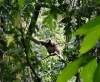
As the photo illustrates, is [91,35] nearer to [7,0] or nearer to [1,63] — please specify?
[1,63]

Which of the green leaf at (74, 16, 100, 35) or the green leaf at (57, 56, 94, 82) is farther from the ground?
the green leaf at (74, 16, 100, 35)

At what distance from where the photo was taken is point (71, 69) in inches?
10.3

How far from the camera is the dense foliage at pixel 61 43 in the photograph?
258mm

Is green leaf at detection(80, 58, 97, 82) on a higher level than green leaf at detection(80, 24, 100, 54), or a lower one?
lower

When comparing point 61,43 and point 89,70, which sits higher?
point 89,70

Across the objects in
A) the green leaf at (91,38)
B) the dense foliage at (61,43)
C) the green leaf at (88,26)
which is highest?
the green leaf at (88,26)

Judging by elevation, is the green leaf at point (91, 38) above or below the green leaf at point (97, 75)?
above

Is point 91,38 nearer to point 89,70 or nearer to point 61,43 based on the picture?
point 89,70

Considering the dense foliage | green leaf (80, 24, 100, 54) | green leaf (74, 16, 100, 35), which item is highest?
green leaf (74, 16, 100, 35)

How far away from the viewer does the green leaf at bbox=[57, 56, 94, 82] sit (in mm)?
259

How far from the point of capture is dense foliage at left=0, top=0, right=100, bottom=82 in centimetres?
26

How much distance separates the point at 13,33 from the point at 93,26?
76 centimetres

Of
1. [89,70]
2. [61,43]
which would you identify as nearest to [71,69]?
[89,70]

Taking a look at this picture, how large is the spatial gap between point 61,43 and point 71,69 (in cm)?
73
